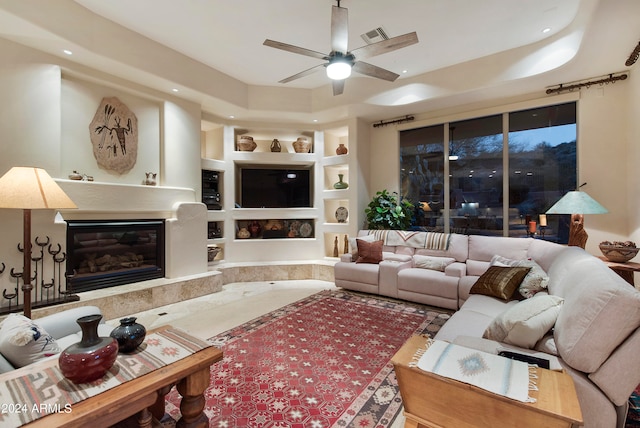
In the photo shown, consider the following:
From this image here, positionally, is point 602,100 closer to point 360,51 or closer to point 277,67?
point 360,51

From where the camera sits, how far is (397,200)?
553cm

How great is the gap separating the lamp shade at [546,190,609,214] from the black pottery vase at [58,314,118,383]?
4.18 metres

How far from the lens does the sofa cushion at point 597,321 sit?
1317 mm

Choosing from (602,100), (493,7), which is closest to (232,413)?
(493,7)

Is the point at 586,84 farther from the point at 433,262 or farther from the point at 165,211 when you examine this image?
the point at 165,211

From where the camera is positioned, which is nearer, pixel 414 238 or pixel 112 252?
pixel 112 252

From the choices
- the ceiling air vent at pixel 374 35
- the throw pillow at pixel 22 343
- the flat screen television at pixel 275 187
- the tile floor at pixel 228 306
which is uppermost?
the ceiling air vent at pixel 374 35

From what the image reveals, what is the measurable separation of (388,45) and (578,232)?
10.1 feet

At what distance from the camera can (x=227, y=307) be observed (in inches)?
153

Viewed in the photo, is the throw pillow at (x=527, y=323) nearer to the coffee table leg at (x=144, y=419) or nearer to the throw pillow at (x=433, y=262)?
the coffee table leg at (x=144, y=419)

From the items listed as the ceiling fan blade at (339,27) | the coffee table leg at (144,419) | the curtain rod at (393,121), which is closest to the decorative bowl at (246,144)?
the curtain rod at (393,121)

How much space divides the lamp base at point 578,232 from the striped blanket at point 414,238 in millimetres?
1456

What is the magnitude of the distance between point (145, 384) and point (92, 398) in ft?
0.63

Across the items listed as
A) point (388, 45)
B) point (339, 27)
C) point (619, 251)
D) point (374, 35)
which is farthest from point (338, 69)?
point (619, 251)
